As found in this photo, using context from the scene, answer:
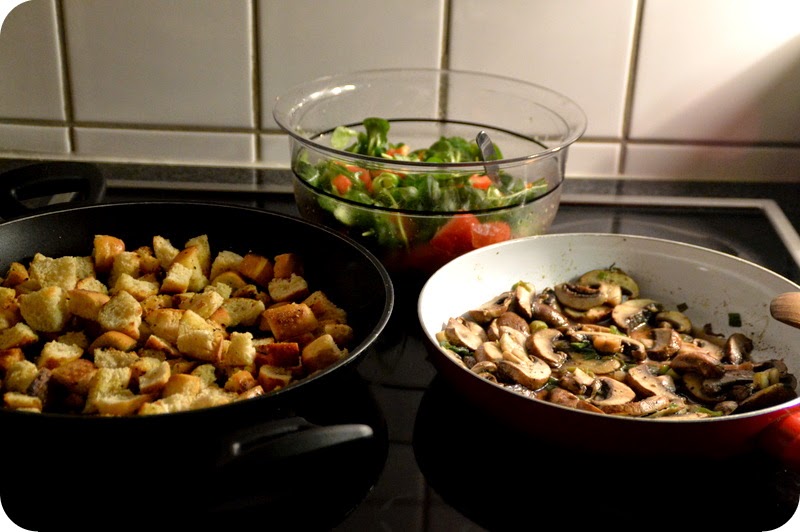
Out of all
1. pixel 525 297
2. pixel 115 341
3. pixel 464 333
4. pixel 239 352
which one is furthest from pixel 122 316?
pixel 525 297

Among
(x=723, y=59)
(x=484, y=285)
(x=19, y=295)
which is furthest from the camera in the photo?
(x=723, y=59)

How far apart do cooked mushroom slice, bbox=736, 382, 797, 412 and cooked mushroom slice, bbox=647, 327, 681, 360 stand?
0.39 feet

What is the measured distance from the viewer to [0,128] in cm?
137

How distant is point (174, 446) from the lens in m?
0.70

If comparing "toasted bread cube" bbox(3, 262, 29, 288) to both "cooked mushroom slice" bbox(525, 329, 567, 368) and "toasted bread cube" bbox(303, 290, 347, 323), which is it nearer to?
"toasted bread cube" bbox(303, 290, 347, 323)

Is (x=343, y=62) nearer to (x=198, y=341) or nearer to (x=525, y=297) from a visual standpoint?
(x=525, y=297)

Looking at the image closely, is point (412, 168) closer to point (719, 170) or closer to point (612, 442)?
point (612, 442)

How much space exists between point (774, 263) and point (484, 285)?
458mm

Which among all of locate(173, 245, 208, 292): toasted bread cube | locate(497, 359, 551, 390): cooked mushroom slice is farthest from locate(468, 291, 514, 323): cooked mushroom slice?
locate(173, 245, 208, 292): toasted bread cube

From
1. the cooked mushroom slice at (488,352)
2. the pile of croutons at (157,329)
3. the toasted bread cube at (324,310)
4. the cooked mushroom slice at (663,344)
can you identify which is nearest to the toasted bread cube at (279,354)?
the pile of croutons at (157,329)

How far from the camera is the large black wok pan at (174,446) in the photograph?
674 mm

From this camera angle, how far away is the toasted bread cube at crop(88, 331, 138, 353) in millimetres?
875

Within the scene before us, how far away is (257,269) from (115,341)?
0.21 meters

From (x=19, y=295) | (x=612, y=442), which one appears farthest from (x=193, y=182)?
(x=612, y=442)
